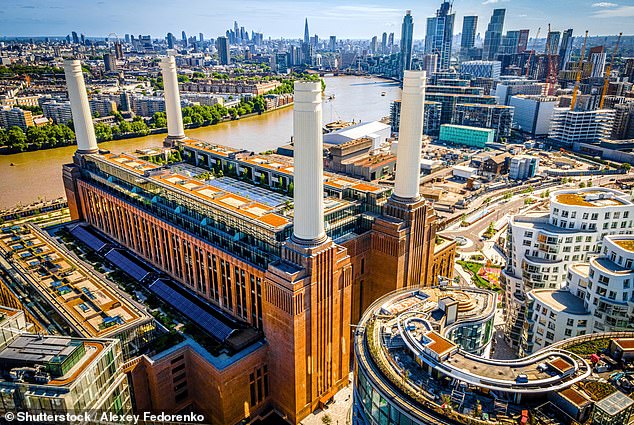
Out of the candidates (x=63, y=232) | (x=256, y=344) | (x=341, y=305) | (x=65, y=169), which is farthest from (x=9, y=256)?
(x=341, y=305)

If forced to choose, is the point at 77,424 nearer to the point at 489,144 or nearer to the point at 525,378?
the point at 525,378

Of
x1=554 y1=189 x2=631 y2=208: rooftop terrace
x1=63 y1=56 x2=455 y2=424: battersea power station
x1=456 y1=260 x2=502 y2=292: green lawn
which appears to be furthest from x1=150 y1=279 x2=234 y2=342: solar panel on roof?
x1=554 y1=189 x2=631 y2=208: rooftop terrace

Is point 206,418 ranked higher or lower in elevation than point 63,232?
lower

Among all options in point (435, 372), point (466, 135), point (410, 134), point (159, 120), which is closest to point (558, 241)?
point (410, 134)

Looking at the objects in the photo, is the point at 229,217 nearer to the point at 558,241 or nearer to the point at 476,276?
the point at 558,241

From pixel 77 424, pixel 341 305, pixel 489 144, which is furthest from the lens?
pixel 489 144

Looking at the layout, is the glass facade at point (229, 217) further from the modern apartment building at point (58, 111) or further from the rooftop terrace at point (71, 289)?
the modern apartment building at point (58, 111)
